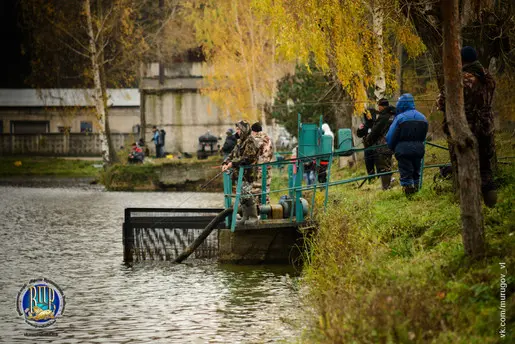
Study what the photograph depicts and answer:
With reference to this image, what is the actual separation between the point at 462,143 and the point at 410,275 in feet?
4.38

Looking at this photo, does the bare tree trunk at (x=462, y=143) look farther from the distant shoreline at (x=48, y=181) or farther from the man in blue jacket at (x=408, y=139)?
the distant shoreline at (x=48, y=181)

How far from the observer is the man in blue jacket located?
15461 mm

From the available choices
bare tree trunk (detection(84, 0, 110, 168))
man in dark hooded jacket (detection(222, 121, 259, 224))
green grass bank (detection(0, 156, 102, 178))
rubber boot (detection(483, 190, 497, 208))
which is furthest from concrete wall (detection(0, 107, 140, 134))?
rubber boot (detection(483, 190, 497, 208))

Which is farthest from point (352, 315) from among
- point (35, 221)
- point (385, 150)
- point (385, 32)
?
point (35, 221)

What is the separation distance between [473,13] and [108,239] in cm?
943

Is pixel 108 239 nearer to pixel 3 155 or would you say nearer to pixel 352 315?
pixel 352 315

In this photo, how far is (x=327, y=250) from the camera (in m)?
13.3

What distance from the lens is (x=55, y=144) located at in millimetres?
62969

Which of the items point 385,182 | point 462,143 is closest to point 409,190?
point 385,182

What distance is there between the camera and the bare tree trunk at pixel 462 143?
970 centimetres

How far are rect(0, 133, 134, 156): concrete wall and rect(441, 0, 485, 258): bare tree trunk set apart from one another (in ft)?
172

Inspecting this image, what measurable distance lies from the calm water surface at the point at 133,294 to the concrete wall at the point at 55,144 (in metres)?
40.0

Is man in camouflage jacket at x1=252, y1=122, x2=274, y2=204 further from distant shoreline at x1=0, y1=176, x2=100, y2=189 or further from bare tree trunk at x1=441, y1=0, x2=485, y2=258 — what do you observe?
distant shoreline at x1=0, y1=176, x2=100, y2=189

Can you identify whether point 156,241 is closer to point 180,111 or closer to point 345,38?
point 345,38
